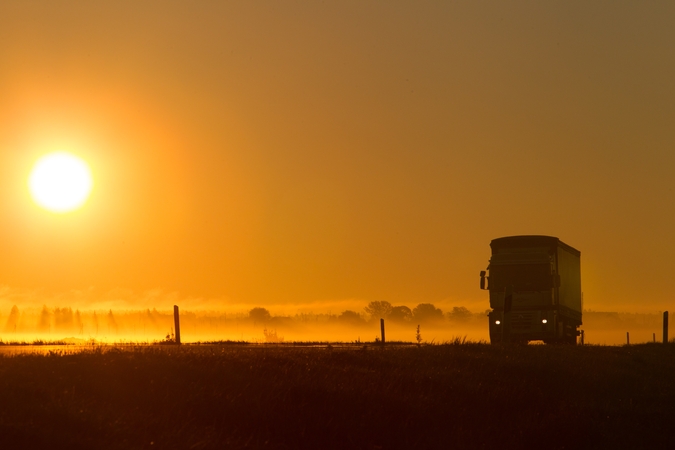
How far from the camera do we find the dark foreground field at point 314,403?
1403cm

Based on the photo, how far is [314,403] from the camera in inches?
689

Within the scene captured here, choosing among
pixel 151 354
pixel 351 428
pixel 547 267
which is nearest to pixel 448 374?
pixel 351 428

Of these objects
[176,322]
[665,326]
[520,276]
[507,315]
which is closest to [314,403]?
[507,315]

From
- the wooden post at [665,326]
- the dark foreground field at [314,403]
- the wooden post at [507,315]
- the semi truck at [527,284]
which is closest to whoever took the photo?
the dark foreground field at [314,403]

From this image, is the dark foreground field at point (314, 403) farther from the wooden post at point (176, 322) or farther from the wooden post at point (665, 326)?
the wooden post at point (665, 326)

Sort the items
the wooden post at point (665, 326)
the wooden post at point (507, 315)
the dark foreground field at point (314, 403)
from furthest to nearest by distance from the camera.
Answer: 1. the wooden post at point (665, 326)
2. the wooden post at point (507, 315)
3. the dark foreground field at point (314, 403)

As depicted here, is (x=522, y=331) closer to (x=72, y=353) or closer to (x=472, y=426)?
(x=472, y=426)

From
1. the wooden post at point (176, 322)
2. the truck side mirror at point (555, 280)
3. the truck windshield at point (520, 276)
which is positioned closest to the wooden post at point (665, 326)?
the truck side mirror at point (555, 280)

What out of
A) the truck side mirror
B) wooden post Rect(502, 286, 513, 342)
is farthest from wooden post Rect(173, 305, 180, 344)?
the truck side mirror

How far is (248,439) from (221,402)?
170 cm

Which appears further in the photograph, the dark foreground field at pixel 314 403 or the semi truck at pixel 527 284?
the semi truck at pixel 527 284

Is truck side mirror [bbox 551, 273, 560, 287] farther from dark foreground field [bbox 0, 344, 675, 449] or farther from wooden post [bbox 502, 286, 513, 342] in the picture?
dark foreground field [bbox 0, 344, 675, 449]

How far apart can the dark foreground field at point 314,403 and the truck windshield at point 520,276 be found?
13770mm

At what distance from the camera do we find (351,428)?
1659 centimetres
